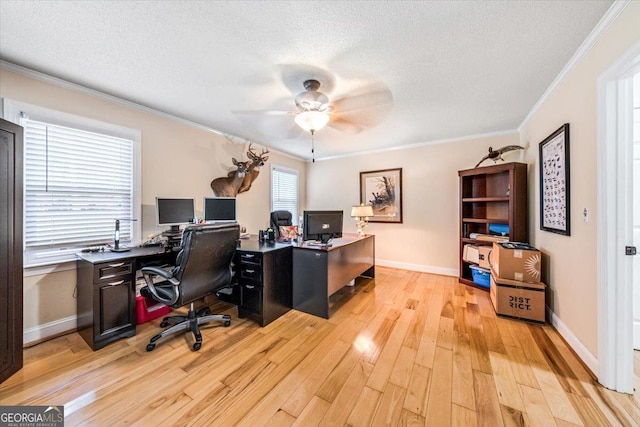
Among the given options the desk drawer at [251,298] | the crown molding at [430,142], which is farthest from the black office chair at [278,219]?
the crown molding at [430,142]

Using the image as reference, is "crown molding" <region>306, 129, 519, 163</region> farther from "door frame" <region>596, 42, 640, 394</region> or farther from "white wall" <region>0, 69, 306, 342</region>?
"door frame" <region>596, 42, 640, 394</region>

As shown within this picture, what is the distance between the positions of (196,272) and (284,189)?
11.0 feet

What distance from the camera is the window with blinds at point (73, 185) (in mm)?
2127

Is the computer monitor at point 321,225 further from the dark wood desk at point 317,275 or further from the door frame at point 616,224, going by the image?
the door frame at point 616,224

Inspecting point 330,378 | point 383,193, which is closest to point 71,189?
point 330,378

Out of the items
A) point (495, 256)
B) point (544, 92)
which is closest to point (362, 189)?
point (495, 256)

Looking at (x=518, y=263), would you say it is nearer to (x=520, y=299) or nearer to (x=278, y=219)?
(x=520, y=299)

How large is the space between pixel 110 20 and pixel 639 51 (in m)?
3.22

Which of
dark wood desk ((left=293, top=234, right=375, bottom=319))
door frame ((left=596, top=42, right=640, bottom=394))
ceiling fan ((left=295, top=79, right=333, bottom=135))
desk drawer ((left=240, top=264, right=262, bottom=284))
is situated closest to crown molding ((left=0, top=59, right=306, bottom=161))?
ceiling fan ((left=295, top=79, right=333, bottom=135))

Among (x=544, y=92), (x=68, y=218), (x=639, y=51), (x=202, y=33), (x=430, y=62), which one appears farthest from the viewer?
(x=544, y=92)

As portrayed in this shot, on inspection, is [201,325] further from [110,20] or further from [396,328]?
[110,20]

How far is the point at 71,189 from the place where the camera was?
2330mm

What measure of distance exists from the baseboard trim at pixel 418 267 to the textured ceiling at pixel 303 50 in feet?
8.64

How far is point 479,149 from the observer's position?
3881 mm
